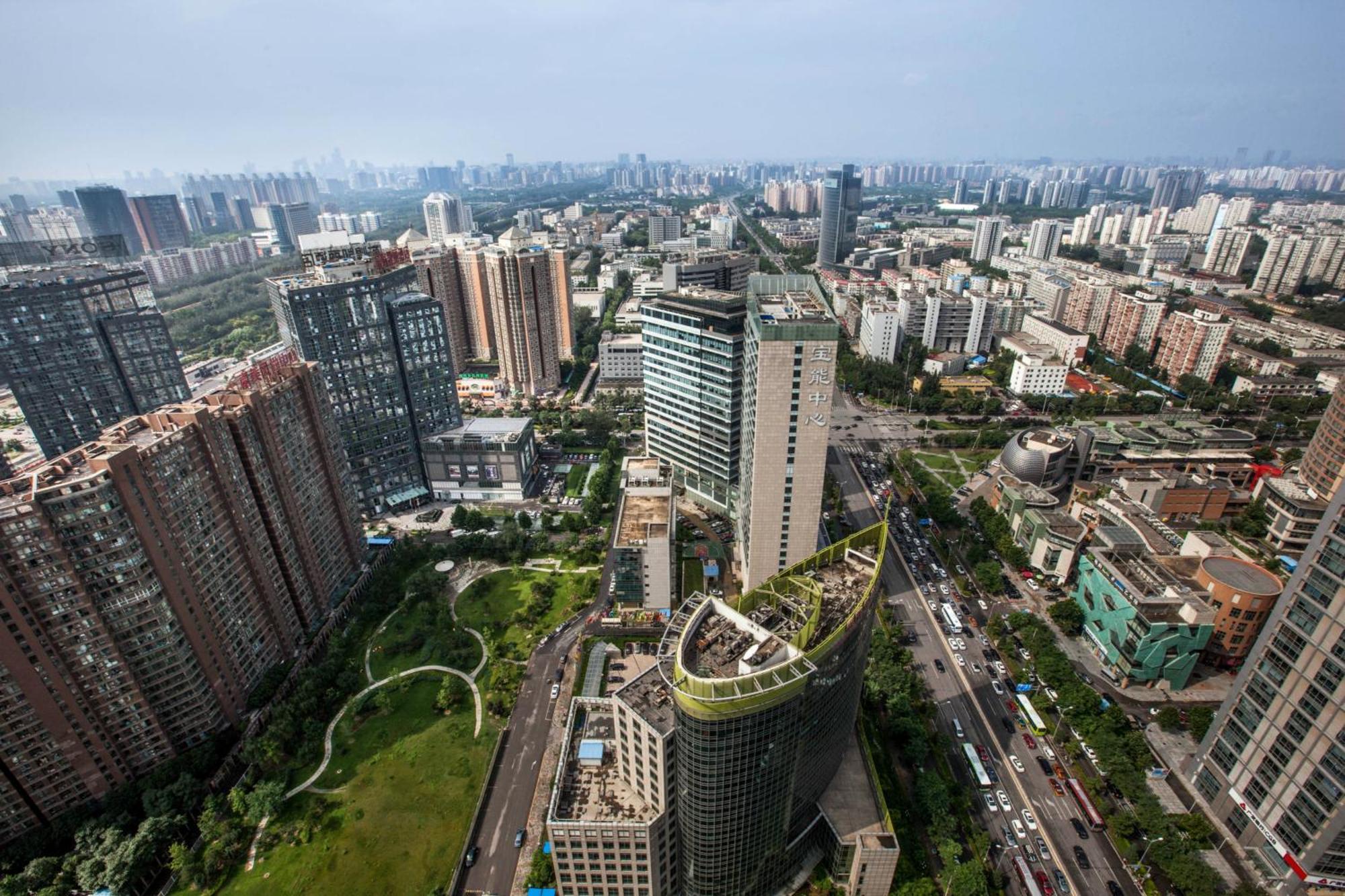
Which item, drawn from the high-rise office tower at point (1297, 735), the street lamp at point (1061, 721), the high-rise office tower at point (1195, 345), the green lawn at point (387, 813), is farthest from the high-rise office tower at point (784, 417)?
the high-rise office tower at point (1195, 345)

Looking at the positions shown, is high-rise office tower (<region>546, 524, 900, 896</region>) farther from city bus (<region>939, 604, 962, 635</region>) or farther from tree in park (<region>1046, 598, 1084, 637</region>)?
tree in park (<region>1046, 598, 1084, 637</region>)

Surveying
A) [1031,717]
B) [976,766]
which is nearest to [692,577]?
[976,766]

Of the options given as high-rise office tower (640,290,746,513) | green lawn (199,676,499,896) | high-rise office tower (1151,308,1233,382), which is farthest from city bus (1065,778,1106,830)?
high-rise office tower (1151,308,1233,382)

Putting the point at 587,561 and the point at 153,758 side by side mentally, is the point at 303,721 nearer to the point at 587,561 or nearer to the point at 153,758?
the point at 153,758

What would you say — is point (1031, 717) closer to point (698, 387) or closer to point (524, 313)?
point (698, 387)

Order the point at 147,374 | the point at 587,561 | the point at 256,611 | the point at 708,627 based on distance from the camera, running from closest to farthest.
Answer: the point at 708,627, the point at 256,611, the point at 587,561, the point at 147,374

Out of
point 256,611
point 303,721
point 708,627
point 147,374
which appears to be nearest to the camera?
point 708,627

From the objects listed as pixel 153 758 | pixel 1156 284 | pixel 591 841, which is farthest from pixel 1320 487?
pixel 153 758

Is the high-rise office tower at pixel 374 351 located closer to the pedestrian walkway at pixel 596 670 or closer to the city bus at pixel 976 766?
the pedestrian walkway at pixel 596 670
